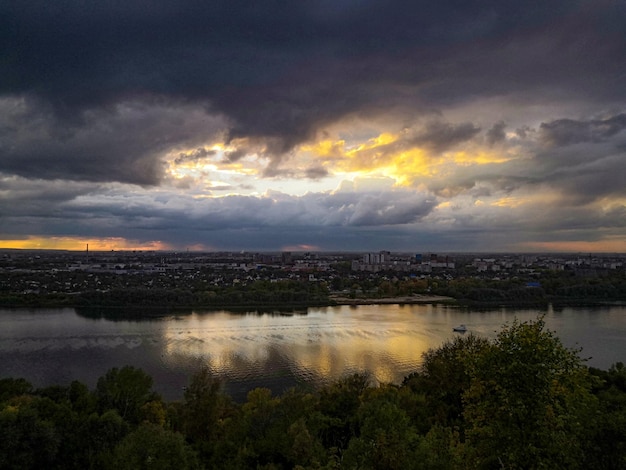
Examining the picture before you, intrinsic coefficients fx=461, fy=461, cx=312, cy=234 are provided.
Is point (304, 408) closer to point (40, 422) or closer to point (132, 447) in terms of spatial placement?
point (132, 447)

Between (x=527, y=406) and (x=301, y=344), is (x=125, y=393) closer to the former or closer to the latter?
(x=527, y=406)

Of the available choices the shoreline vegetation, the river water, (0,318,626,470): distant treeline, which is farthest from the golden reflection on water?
(0,318,626,470): distant treeline

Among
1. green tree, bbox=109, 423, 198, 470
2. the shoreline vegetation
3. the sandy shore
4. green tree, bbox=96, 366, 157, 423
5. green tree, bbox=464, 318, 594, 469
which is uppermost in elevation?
green tree, bbox=464, 318, 594, 469

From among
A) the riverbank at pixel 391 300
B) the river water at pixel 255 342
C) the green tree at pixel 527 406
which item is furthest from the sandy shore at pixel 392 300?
the green tree at pixel 527 406

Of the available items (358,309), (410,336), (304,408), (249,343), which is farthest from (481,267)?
(304,408)

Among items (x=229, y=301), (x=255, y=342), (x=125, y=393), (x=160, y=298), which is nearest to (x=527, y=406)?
(x=125, y=393)

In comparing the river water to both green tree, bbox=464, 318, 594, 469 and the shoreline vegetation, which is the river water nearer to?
the shoreline vegetation
